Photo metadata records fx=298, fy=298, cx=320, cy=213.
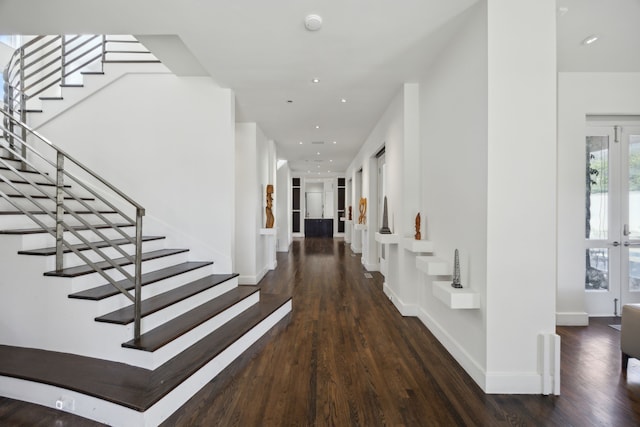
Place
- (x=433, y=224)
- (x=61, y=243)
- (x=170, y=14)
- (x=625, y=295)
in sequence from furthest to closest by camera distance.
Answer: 1. (x=625, y=295)
2. (x=433, y=224)
3. (x=170, y=14)
4. (x=61, y=243)

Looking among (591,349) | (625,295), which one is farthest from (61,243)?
(625,295)

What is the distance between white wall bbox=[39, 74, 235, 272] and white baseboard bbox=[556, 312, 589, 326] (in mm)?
4069

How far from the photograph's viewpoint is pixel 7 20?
2.66 meters

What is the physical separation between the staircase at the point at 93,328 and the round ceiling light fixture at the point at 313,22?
2001 millimetres


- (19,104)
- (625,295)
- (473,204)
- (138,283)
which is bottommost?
(625,295)

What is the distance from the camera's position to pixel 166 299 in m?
2.73

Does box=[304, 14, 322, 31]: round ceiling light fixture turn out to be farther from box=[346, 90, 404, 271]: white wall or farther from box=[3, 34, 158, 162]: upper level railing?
box=[3, 34, 158, 162]: upper level railing

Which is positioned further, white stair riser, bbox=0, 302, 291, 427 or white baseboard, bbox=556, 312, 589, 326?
white baseboard, bbox=556, 312, 589, 326

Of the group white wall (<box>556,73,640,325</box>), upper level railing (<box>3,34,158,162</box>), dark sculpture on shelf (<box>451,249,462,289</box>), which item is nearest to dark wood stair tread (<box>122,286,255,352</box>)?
dark sculpture on shelf (<box>451,249,462,289</box>)

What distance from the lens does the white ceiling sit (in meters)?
2.38

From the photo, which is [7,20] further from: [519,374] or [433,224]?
[519,374]

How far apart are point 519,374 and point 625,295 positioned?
9.04 feet

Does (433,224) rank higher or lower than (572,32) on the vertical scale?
lower

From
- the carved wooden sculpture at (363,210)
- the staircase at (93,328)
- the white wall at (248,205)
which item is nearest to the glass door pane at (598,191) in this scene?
the carved wooden sculpture at (363,210)
